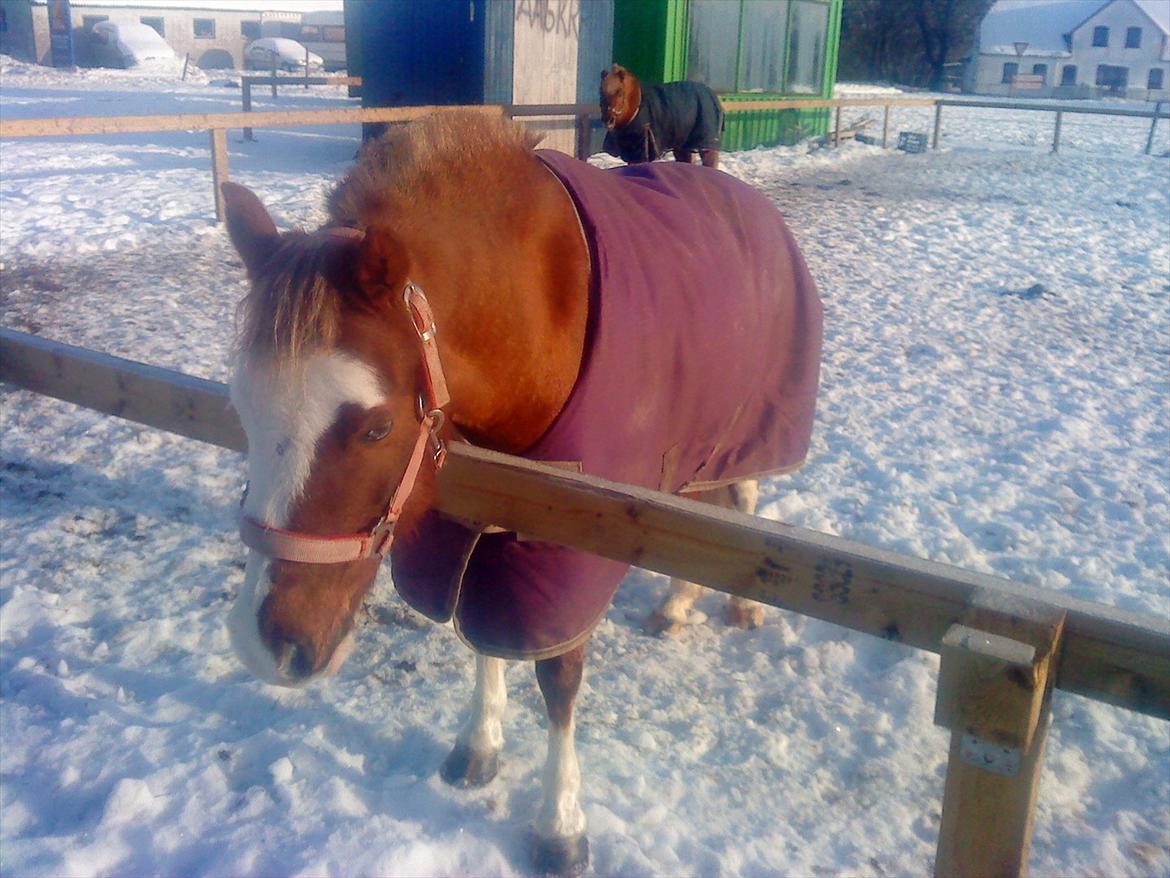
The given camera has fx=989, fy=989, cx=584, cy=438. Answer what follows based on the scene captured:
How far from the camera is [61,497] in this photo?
395 centimetres

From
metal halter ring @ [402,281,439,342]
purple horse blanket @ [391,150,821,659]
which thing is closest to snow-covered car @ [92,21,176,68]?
purple horse blanket @ [391,150,821,659]

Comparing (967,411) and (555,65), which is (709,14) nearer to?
(555,65)

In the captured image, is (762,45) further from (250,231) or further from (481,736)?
(250,231)

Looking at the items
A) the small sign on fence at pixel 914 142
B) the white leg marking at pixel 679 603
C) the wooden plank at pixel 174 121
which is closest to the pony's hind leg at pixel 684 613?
the white leg marking at pixel 679 603

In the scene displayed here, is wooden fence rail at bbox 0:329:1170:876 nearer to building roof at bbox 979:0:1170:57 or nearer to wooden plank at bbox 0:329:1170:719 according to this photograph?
wooden plank at bbox 0:329:1170:719

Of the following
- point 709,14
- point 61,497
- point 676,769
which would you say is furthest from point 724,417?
point 709,14

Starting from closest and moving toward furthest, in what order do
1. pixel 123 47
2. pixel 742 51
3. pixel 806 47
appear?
pixel 742 51, pixel 806 47, pixel 123 47

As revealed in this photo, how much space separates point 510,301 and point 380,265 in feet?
1.20

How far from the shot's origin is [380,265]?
160cm

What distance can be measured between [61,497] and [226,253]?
165 inches

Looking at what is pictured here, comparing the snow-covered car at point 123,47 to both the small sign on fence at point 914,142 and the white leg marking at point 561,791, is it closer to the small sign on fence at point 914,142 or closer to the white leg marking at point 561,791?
the small sign on fence at point 914,142

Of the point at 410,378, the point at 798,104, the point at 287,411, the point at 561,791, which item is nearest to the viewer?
the point at 287,411

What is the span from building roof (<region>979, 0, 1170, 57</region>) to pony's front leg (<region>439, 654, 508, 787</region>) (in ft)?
190

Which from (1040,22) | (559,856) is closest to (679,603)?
(559,856)
